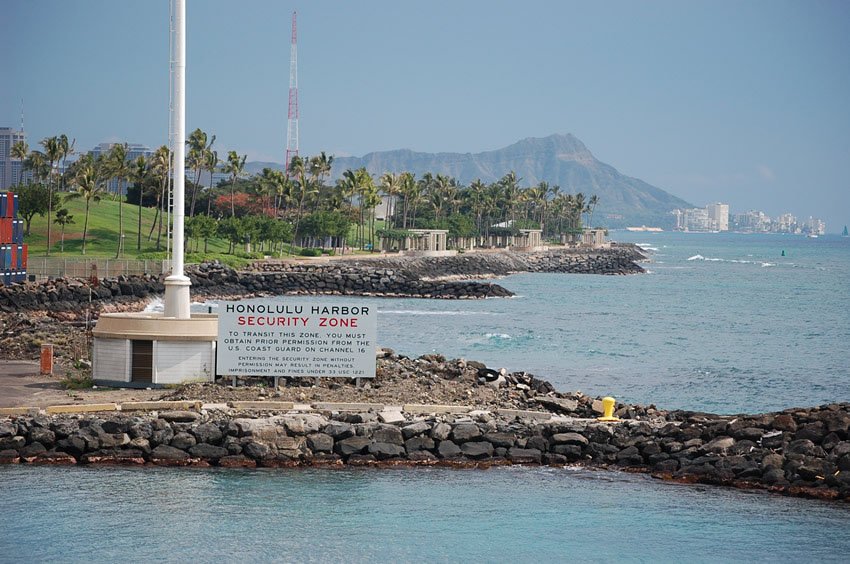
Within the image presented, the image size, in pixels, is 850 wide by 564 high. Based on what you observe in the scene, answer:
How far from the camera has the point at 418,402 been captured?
26969mm

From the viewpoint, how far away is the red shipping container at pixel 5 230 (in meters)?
68.8

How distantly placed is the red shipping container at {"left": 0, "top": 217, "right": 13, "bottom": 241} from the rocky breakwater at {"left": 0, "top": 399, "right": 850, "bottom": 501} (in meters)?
47.9

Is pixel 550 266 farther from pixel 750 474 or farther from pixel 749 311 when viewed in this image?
pixel 750 474

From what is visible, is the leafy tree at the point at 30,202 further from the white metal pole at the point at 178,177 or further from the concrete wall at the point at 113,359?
the concrete wall at the point at 113,359

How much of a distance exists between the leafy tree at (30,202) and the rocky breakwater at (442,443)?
87431 mm

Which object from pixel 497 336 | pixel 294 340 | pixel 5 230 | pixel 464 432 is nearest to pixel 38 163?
pixel 5 230

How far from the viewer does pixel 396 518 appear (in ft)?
70.1

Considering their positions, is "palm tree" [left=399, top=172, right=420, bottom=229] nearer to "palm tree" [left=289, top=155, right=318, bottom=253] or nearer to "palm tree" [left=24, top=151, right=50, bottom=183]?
"palm tree" [left=289, top=155, right=318, bottom=253]

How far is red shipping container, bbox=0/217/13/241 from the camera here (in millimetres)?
68750

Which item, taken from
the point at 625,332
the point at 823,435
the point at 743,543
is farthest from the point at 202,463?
the point at 625,332

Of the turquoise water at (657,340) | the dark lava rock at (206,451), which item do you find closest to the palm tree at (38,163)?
the turquoise water at (657,340)

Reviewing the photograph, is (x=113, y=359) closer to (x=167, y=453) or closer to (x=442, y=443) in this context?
(x=167, y=453)

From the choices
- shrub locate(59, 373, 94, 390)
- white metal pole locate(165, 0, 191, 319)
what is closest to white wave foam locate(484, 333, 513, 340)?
white metal pole locate(165, 0, 191, 319)

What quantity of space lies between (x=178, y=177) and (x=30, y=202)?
276 ft
